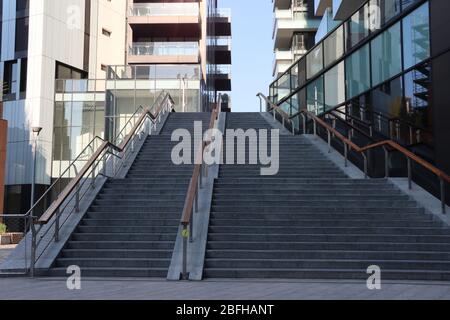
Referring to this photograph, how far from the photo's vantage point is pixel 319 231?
10477 mm

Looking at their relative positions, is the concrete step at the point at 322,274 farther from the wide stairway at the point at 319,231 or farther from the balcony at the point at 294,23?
the balcony at the point at 294,23

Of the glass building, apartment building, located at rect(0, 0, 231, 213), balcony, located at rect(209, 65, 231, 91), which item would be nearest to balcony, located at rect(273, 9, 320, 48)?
balcony, located at rect(209, 65, 231, 91)

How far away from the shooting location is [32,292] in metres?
7.41

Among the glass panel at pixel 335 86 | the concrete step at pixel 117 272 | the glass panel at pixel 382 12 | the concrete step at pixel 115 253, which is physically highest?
the glass panel at pixel 382 12

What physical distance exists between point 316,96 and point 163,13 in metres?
22.2

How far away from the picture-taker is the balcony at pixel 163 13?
40.3m

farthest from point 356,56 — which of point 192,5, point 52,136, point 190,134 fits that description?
point 192,5

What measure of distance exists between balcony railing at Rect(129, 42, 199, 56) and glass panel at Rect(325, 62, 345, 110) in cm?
1992

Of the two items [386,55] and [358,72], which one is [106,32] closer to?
[358,72]

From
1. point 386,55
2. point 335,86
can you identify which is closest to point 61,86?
point 335,86

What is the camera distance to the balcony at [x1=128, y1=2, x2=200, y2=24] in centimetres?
4034

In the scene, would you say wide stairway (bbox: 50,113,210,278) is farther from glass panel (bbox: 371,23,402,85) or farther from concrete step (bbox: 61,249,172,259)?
glass panel (bbox: 371,23,402,85)

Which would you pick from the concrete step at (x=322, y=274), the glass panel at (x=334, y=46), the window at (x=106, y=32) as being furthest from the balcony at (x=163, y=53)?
the concrete step at (x=322, y=274)

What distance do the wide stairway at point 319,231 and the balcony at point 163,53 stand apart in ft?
84.4
